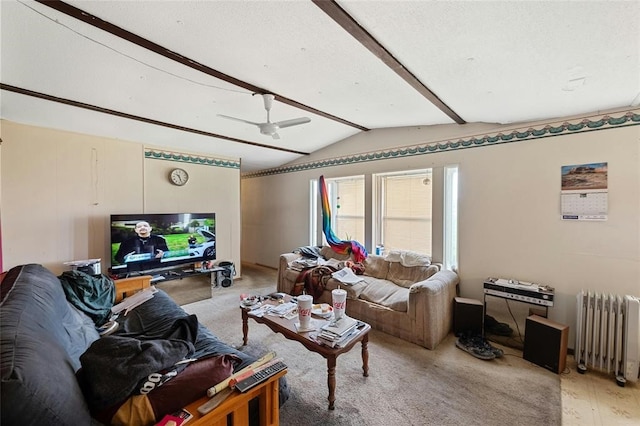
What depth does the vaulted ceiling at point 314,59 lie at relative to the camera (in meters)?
1.44

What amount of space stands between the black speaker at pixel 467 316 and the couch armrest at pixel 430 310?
14cm

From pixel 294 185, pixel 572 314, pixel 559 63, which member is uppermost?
pixel 559 63

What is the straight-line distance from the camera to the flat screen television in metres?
3.44

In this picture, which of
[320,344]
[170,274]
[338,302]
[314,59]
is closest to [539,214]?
[338,302]

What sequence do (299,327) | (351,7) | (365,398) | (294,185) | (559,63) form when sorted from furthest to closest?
1. (294,185)
2. (299,327)
3. (365,398)
4. (559,63)
5. (351,7)

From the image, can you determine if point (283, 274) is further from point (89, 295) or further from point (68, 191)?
point (68, 191)

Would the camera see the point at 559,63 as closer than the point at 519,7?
No

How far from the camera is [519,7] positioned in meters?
1.28

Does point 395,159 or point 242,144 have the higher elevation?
point 242,144

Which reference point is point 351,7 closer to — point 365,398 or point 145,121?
point 365,398

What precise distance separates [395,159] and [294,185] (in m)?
2.19

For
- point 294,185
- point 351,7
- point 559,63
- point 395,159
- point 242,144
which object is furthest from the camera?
point 294,185

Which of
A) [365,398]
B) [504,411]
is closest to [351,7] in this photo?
[365,398]

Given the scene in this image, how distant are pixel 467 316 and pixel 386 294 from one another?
861 millimetres
